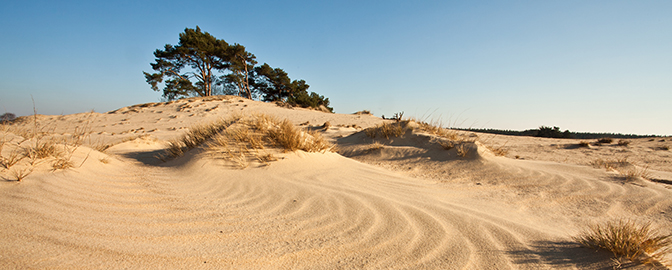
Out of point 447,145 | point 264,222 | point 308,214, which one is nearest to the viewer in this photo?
point 264,222

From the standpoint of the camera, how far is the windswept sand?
1699 mm

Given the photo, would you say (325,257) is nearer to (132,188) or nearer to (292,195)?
(292,195)

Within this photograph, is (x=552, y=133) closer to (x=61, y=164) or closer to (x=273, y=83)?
(x=61, y=164)

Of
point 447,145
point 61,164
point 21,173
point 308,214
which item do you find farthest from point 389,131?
point 21,173

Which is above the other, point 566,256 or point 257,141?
point 257,141

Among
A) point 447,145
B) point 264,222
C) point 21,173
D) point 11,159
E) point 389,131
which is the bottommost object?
point 264,222

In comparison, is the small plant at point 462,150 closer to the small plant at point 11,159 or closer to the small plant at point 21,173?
the small plant at point 21,173

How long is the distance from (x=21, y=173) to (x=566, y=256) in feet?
15.4

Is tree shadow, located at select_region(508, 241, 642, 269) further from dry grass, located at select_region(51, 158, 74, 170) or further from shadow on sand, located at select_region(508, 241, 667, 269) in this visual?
dry grass, located at select_region(51, 158, 74, 170)

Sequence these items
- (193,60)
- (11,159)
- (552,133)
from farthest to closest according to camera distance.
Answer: (193,60) → (552,133) → (11,159)

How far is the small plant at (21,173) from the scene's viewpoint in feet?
8.56

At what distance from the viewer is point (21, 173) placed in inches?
103

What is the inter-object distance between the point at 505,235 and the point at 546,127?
14665mm

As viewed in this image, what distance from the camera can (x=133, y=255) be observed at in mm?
1674
